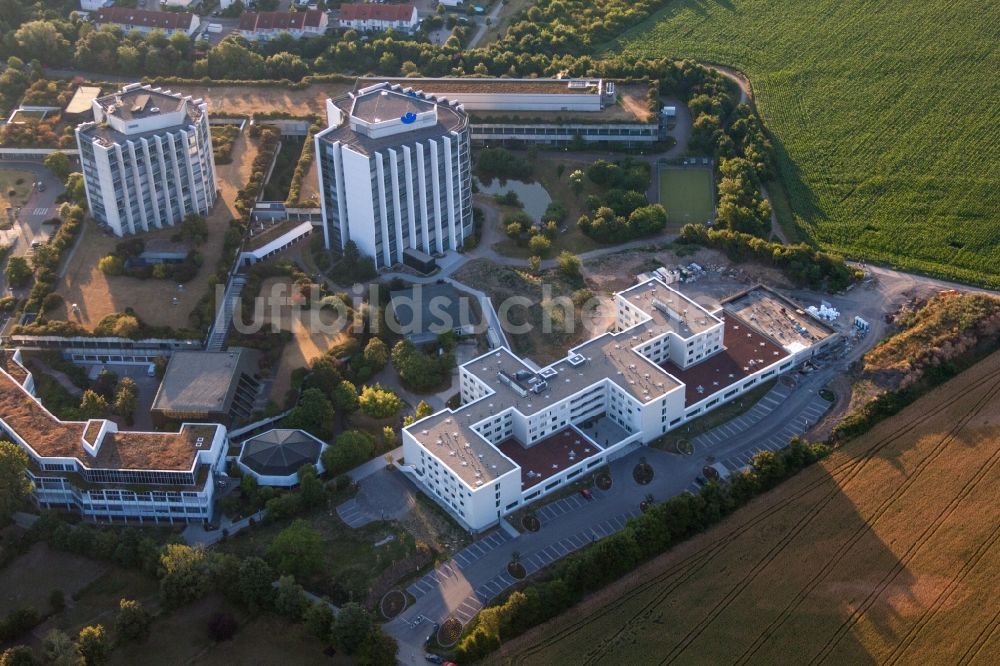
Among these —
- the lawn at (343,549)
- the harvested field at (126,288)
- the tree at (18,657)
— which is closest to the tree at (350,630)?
the lawn at (343,549)

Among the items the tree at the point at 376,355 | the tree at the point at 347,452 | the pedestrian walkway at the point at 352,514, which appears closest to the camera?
the pedestrian walkway at the point at 352,514

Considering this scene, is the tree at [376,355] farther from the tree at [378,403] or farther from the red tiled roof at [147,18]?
the red tiled roof at [147,18]

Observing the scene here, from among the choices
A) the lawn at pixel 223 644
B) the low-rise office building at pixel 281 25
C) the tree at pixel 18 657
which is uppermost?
the low-rise office building at pixel 281 25

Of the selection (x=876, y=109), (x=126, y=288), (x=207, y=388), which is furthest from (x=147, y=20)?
(x=876, y=109)

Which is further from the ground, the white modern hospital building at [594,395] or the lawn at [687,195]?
the lawn at [687,195]

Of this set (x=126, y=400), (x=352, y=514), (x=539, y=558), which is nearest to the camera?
(x=539, y=558)

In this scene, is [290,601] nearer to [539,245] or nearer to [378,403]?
[378,403]
